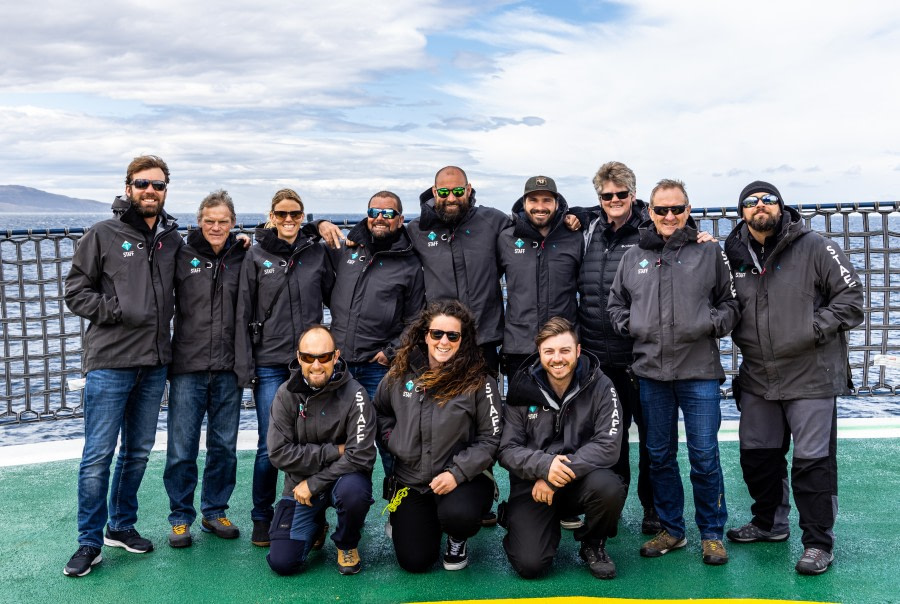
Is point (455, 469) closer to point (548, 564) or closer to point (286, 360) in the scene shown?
point (548, 564)

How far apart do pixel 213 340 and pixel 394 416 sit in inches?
44.4

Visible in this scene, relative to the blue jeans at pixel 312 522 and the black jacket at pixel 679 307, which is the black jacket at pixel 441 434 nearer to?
the blue jeans at pixel 312 522

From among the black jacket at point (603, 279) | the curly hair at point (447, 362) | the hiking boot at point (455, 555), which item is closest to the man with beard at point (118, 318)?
the curly hair at point (447, 362)

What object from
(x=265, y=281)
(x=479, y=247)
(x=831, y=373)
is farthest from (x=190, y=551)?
(x=831, y=373)

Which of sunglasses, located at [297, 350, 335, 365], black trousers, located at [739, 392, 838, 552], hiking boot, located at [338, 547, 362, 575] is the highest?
sunglasses, located at [297, 350, 335, 365]

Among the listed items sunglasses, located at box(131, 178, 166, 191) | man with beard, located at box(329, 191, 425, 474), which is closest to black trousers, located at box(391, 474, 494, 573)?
man with beard, located at box(329, 191, 425, 474)

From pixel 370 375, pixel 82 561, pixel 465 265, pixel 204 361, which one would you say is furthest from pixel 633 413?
pixel 82 561

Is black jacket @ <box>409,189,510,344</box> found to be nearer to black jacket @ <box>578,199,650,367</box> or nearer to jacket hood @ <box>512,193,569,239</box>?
jacket hood @ <box>512,193,569,239</box>

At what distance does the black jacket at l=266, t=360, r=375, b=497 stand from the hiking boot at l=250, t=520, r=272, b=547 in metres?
0.50

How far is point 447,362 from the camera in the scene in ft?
14.8

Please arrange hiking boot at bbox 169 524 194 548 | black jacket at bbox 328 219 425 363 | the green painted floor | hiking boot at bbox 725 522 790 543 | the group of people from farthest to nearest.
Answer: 1. black jacket at bbox 328 219 425 363
2. hiking boot at bbox 169 524 194 548
3. hiking boot at bbox 725 522 790 543
4. the group of people
5. the green painted floor

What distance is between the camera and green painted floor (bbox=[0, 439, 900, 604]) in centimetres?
414

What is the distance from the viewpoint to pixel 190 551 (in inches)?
187

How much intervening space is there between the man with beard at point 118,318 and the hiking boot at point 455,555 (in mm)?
1868
